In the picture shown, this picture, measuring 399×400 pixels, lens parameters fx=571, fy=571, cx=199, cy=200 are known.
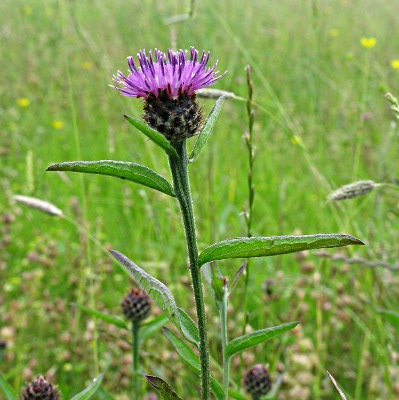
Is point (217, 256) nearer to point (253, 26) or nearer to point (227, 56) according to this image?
point (227, 56)

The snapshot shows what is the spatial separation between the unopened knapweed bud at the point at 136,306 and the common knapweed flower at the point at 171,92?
65 cm

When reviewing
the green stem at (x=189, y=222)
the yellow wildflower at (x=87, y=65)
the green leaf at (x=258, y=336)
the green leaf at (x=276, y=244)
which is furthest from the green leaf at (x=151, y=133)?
the yellow wildflower at (x=87, y=65)

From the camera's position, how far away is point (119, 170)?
0.74 metres

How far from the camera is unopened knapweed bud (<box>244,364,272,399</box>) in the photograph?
1.27 metres

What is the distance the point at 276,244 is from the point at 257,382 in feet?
2.12

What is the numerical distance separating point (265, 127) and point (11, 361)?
247 centimetres

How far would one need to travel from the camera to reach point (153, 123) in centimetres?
83

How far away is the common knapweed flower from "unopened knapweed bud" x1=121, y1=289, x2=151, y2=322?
2.14 feet

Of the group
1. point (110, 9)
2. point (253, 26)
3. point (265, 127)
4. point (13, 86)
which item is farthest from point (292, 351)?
point (110, 9)

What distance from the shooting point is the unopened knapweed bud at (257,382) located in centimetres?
127

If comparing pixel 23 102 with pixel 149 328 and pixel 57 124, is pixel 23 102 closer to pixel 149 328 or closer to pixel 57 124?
pixel 57 124

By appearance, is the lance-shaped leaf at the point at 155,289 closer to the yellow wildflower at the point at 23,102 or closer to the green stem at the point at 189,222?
the green stem at the point at 189,222

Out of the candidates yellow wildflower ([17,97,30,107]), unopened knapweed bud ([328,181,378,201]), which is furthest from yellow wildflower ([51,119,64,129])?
unopened knapweed bud ([328,181,378,201])

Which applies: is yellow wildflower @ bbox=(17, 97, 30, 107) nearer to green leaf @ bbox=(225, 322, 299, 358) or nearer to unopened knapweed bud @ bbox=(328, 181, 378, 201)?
unopened knapweed bud @ bbox=(328, 181, 378, 201)
